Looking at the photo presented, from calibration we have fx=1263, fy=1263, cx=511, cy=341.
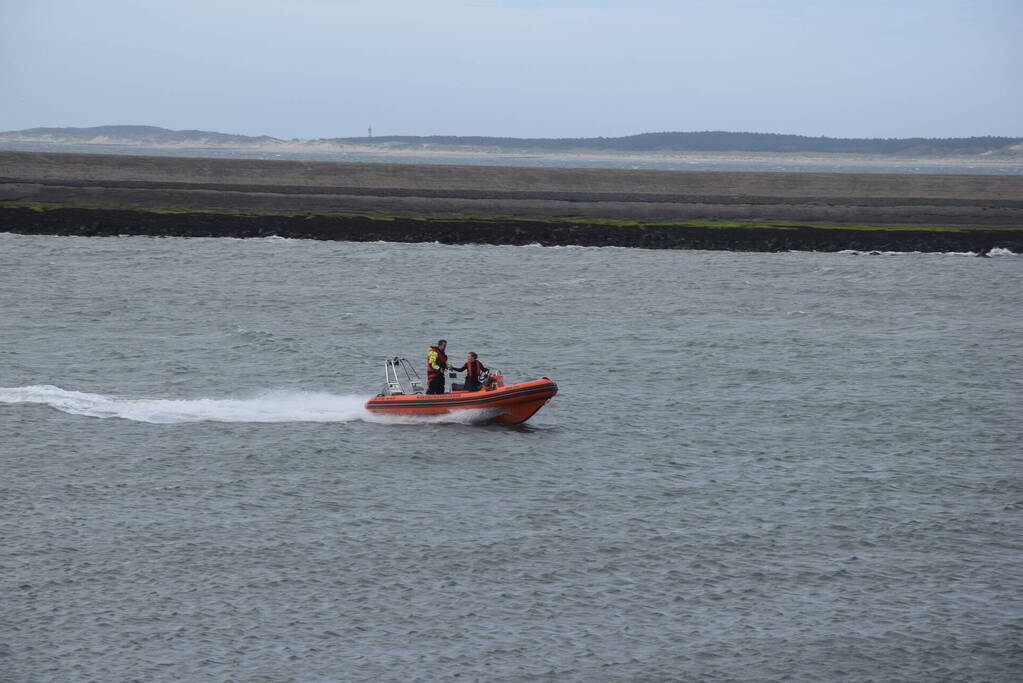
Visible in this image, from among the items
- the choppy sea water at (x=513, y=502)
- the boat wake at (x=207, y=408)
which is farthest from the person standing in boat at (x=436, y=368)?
the choppy sea water at (x=513, y=502)

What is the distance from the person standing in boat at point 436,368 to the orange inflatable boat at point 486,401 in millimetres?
245


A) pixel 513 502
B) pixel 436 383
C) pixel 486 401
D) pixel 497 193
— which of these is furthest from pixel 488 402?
pixel 497 193

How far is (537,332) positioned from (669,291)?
35.4ft

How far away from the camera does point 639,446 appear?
24844mm

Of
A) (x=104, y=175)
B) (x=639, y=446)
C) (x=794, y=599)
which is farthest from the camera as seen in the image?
(x=104, y=175)

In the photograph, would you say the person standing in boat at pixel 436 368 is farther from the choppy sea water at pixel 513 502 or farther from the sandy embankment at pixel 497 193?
the sandy embankment at pixel 497 193

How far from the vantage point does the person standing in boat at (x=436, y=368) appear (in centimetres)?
2605

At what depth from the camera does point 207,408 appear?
2700 cm

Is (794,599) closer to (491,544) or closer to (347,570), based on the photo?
(491,544)

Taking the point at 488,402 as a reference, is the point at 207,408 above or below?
below

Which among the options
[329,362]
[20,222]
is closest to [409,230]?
[20,222]

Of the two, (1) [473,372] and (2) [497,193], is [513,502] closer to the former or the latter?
(1) [473,372]

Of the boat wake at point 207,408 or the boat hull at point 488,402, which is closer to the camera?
the boat hull at point 488,402

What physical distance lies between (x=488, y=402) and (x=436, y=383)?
123 centimetres
